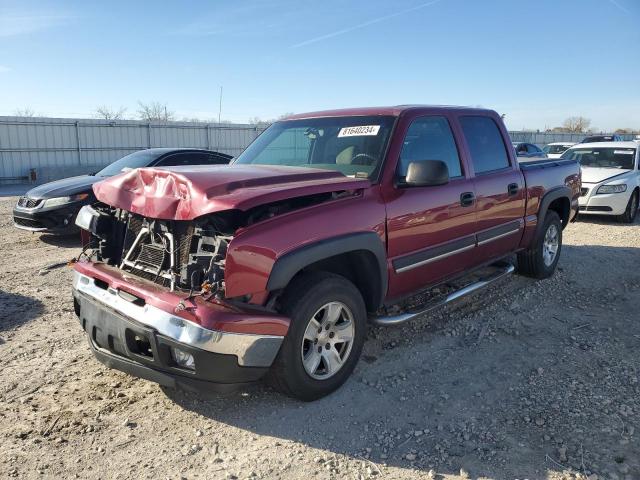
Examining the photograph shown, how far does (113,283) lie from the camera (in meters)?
3.17

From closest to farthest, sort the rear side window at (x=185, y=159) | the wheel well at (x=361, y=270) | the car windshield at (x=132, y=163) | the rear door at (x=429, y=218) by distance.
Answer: the wheel well at (x=361, y=270) < the rear door at (x=429, y=218) < the car windshield at (x=132, y=163) < the rear side window at (x=185, y=159)

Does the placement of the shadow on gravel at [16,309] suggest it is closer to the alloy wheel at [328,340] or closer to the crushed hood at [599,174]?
the alloy wheel at [328,340]

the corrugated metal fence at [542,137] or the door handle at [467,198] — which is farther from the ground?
the corrugated metal fence at [542,137]

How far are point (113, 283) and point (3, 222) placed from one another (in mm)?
8563

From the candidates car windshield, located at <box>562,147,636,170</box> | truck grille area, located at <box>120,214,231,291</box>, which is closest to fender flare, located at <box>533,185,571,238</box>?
truck grille area, located at <box>120,214,231,291</box>

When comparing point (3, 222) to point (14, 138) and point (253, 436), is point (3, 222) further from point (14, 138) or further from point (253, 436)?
point (14, 138)

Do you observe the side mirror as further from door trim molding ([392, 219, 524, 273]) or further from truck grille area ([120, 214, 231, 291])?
truck grille area ([120, 214, 231, 291])

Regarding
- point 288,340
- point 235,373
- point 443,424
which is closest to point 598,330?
point 443,424

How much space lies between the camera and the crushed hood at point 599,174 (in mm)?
10469

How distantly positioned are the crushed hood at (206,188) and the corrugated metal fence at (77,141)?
14227mm

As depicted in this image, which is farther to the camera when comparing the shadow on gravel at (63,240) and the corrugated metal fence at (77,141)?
the corrugated metal fence at (77,141)

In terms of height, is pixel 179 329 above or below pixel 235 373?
above

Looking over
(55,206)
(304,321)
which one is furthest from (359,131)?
(55,206)

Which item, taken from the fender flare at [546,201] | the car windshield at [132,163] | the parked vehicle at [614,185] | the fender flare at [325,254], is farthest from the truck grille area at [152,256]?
the parked vehicle at [614,185]
